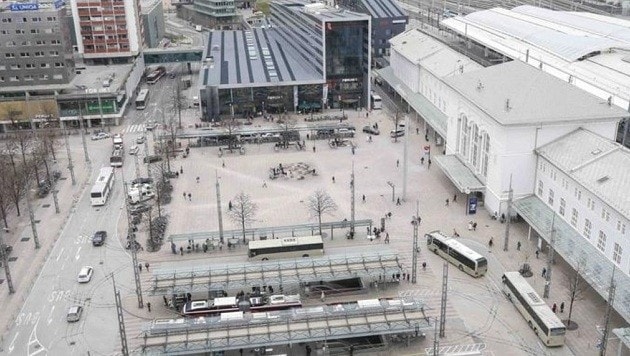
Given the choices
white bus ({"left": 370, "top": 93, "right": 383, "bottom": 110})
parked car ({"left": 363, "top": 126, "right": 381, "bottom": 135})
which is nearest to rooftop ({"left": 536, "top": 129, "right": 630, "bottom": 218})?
parked car ({"left": 363, "top": 126, "right": 381, "bottom": 135})

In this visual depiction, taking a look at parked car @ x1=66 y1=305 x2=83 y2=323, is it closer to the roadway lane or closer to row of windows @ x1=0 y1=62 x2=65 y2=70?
the roadway lane

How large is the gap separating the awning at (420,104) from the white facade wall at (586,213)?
77.6ft

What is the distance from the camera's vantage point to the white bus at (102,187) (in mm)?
70000

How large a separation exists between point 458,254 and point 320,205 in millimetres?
14818

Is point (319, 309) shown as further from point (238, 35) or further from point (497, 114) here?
point (238, 35)

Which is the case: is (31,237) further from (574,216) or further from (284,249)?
(574,216)

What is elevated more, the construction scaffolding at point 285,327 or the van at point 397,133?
the construction scaffolding at point 285,327

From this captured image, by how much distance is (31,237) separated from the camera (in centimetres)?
6322

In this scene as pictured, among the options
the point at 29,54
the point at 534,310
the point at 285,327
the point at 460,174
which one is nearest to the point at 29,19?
the point at 29,54

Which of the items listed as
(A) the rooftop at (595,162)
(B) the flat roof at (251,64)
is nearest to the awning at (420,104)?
(B) the flat roof at (251,64)

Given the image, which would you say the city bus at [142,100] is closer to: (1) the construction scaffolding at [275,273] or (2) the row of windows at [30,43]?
(2) the row of windows at [30,43]

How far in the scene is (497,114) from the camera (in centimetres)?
6191

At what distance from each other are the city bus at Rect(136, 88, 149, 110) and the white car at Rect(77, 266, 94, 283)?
59.0 meters

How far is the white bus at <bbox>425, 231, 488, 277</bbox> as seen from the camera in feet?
175
